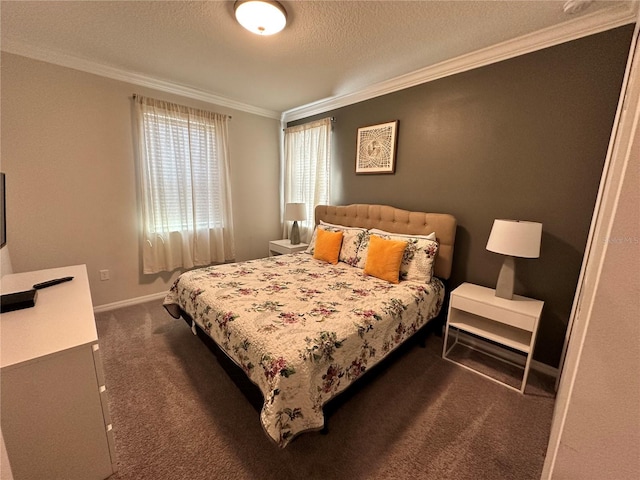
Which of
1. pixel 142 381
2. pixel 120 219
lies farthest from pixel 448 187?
pixel 120 219

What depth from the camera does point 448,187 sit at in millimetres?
2541

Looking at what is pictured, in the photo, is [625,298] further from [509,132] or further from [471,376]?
[509,132]

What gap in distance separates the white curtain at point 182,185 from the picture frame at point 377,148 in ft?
6.04

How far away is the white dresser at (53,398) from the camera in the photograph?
3.25 ft

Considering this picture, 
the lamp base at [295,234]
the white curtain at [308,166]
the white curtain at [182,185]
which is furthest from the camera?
the lamp base at [295,234]

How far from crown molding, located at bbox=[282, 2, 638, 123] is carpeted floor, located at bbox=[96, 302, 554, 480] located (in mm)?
2521

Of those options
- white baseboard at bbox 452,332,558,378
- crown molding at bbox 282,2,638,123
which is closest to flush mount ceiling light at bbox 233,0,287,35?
crown molding at bbox 282,2,638,123

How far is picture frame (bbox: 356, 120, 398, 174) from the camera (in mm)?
2900

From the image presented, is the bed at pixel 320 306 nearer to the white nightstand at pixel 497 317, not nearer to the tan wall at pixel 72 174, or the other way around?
the white nightstand at pixel 497 317

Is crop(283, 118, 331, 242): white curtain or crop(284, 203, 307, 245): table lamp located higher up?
crop(283, 118, 331, 242): white curtain

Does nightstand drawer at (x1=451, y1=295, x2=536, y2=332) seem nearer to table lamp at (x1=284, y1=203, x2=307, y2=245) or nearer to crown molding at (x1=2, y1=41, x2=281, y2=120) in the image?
table lamp at (x1=284, y1=203, x2=307, y2=245)

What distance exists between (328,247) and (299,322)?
1410 mm

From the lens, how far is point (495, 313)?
6.36 ft

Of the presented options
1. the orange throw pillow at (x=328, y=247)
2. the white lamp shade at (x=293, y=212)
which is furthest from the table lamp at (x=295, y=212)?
the orange throw pillow at (x=328, y=247)
